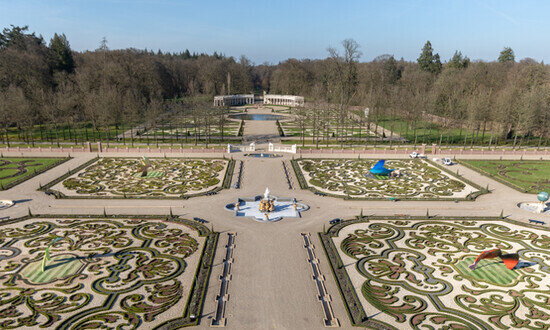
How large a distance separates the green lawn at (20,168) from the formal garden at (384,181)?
39.6m

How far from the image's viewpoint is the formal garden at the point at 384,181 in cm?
4588

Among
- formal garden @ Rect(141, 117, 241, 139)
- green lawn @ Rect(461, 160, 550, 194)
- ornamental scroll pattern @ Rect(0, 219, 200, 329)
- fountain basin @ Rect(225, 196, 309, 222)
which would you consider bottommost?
ornamental scroll pattern @ Rect(0, 219, 200, 329)

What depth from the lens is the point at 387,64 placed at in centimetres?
15762

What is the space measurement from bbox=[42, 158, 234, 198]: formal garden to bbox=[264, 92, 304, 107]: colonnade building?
10006cm

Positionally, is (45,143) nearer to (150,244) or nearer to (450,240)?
(150,244)

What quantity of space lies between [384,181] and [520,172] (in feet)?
82.1

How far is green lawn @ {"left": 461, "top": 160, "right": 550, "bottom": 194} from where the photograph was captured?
49.9 meters

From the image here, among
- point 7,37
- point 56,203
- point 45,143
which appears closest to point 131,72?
point 7,37

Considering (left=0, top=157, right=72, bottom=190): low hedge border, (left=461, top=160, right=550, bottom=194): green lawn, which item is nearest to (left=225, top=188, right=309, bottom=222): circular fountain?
(left=0, top=157, right=72, bottom=190): low hedge border

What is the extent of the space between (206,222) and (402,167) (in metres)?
36.4

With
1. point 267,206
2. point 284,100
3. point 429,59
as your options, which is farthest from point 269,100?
point 267,206

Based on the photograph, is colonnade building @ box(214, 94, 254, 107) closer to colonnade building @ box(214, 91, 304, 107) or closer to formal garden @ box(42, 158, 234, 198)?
colonnade building @ box(214, 91, 304, 107)

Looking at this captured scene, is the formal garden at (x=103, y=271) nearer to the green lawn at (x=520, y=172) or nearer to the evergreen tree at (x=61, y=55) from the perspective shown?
the green lawn at (x=520, y=172)

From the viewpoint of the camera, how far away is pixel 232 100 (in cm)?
15662
